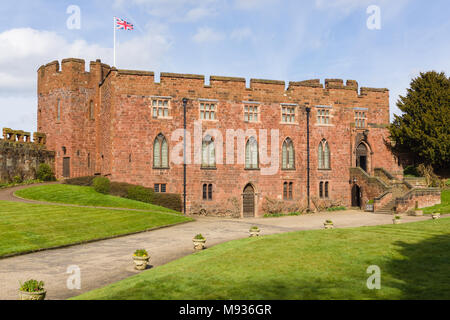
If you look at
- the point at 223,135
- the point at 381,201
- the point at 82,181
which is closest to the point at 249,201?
the point at 223,135

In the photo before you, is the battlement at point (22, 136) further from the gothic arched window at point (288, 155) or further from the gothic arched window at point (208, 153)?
the gothic arched window at point (288, 155)

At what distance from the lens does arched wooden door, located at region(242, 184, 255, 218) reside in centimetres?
3853

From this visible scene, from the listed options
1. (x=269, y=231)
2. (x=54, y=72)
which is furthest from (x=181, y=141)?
(x=54, y=72)

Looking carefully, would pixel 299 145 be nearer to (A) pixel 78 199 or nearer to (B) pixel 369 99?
(B) pixel 369 99

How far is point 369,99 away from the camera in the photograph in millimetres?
45125

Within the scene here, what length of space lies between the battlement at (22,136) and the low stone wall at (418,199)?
123ft

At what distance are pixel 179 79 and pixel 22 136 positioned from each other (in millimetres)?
18304

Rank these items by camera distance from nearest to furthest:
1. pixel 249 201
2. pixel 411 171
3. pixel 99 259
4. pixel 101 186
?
pixel 99 259, pixel 101 186, pixel 249 201, pixel 411 171

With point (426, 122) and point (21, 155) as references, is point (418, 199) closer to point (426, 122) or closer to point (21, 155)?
point (426, 122)

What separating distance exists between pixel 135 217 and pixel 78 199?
23.9 feet

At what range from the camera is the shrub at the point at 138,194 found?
34.3 m

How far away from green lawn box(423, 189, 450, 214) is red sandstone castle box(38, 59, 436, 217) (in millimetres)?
3963

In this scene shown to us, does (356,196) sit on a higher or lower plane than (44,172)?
lower

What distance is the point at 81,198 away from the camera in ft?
104
